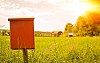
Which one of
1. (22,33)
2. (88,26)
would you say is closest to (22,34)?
(22,33)

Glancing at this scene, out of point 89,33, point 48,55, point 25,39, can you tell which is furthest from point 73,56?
point 89,33

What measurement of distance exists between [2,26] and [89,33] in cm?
4440

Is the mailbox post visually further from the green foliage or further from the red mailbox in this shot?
the green foliage

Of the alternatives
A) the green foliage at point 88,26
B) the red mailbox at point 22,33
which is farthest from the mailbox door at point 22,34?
the green foliage at point 88,26

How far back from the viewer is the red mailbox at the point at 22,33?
6.48 m

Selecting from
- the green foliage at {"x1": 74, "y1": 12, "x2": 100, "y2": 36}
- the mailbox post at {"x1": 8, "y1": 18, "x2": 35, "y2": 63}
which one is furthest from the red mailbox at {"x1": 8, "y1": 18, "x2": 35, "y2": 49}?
the green foliage at {"x1": 74, "y1": 12, "x2": 100, "y2": 36}

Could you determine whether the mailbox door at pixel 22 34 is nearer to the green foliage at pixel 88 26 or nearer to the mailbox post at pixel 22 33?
the mailbox post at pixel 22 33

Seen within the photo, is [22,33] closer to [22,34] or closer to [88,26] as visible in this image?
[22,34]

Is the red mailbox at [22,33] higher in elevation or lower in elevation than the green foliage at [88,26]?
lower

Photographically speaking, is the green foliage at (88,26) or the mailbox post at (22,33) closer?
the mailbox post at (22,33)

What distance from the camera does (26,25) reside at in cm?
654

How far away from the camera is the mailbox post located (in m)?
6.48

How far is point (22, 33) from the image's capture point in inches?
258

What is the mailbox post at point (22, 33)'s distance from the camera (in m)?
6.48
